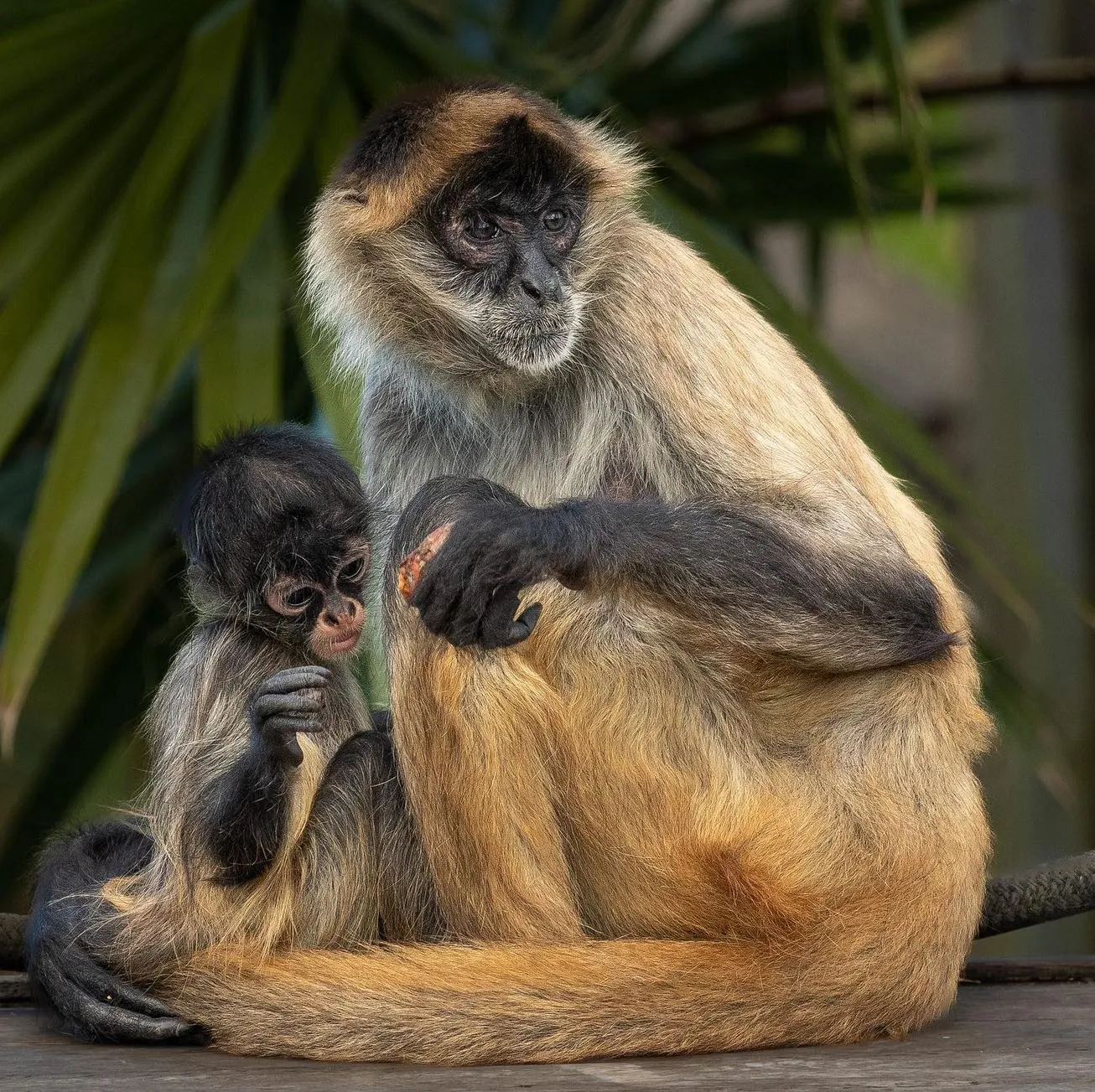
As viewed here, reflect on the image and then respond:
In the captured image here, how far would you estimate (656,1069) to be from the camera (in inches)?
118

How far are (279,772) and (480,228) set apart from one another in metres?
1.40

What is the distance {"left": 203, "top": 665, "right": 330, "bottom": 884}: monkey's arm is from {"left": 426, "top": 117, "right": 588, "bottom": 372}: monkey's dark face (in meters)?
0.94

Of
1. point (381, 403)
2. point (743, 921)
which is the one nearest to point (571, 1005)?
point (743, 921)

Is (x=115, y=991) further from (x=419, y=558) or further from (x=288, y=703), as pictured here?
(x=419, y=558)

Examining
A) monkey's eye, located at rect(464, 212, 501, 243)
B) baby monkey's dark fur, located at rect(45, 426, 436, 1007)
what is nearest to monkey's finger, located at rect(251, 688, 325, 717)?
baby monkey's dark fur, located at rect(45, 426, 436, 1007)

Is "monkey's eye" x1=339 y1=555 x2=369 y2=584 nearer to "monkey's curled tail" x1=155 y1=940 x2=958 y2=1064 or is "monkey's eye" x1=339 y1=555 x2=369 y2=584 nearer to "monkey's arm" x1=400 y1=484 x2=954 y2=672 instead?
"monkey's arm" x1=400 y1=484 x2=954 y2=672

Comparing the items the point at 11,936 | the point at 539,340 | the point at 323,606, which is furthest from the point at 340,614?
the point at 11,936

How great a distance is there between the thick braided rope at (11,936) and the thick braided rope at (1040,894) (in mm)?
2227

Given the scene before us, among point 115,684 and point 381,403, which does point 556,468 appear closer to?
point 381,403

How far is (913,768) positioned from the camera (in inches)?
132

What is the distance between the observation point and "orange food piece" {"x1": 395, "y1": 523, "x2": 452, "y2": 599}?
3146mm

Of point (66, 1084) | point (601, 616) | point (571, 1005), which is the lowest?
point (66, 1084)

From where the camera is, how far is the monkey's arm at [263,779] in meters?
3.12

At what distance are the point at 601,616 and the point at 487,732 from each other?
0.38 metres
